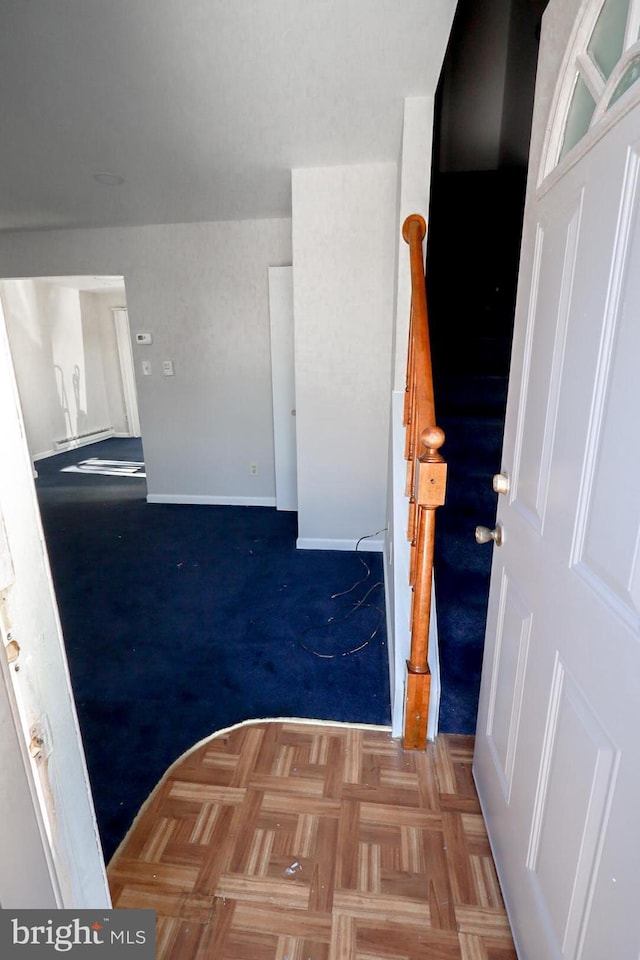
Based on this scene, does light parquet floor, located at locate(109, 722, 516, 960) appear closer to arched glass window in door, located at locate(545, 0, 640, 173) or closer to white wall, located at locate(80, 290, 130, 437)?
arched glass window in door, located at locate(545, 0, 640, 173)

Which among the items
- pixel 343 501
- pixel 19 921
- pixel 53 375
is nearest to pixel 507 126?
pixel 343 501

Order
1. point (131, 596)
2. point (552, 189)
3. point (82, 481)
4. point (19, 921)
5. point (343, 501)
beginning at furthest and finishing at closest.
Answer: point (82, 481) → point (343, 501) → point (131, 596) → point (552, 189) → point (19, 921)

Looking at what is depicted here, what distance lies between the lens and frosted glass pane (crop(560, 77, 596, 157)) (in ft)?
2.70

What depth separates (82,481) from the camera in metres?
5.25

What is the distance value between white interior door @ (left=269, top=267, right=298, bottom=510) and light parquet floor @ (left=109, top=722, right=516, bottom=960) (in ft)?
8.10

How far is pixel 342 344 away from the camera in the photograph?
296cm

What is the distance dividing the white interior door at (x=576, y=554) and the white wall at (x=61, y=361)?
6267 millimetres

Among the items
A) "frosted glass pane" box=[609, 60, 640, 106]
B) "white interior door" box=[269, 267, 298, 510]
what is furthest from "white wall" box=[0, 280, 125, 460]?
"frosted glass pane" box=[609, 60, 640, 106]

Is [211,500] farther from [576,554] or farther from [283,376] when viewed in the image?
[576,554]

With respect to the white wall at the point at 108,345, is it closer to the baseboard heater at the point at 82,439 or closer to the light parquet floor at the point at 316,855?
the baseboard heater at the point at 82,439

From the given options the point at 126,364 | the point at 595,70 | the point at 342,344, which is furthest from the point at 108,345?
the point at 595,70

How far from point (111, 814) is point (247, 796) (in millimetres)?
438

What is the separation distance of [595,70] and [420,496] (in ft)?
3.04

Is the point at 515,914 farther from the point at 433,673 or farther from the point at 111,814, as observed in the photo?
the point at 111,814
